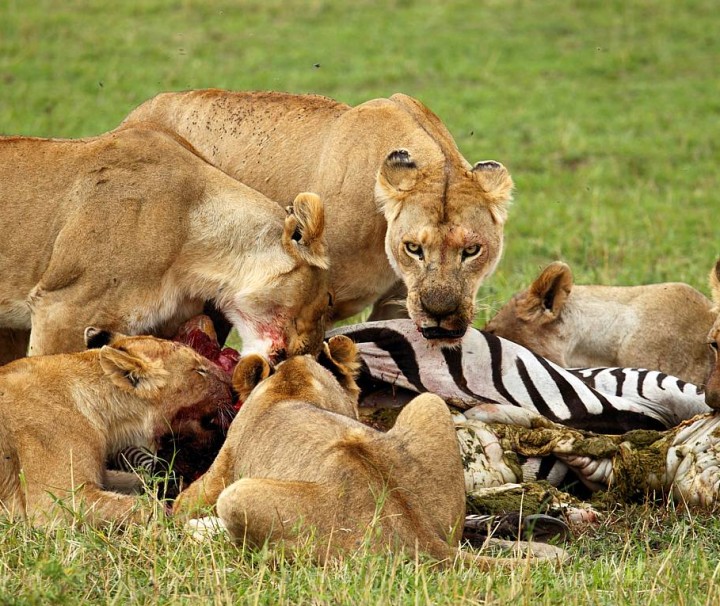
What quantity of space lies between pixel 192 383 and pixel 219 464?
638 millimetres

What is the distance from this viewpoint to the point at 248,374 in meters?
5.44

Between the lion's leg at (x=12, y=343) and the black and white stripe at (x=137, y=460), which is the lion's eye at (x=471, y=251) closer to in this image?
the black and white stripe at (x=137, y=460)

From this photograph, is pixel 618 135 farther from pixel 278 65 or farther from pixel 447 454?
pixel 447 454

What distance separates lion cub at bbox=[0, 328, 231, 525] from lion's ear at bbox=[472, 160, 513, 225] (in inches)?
66.1

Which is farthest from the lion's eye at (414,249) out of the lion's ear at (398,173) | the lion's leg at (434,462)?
the lion's leg at (434,462)

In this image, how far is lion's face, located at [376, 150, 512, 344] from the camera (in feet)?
20.1

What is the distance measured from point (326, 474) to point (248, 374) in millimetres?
901

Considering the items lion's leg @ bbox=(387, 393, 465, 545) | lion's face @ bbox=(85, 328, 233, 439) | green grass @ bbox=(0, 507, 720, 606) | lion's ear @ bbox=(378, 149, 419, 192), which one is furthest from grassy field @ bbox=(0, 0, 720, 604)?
lion's ear @ bbox=(378, 149, 419, 192)

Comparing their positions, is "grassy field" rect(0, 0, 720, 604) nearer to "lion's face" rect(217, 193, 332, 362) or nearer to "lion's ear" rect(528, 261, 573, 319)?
"lion's ear" rect(528, 261, 573, 319)

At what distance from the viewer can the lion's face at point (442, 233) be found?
6133mm

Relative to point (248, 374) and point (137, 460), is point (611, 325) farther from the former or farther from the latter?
point (137, 460)

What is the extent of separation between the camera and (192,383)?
5.69 m

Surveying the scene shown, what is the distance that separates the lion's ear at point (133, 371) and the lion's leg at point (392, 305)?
1865mm

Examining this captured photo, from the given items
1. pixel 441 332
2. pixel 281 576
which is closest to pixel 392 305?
pixel 441 332
